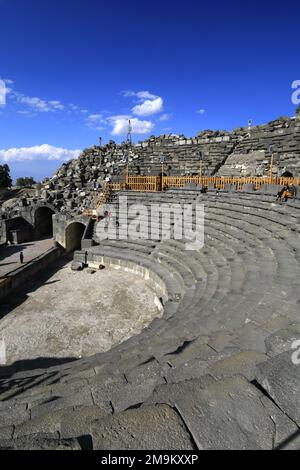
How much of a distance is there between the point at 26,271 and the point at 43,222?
30.4 feet

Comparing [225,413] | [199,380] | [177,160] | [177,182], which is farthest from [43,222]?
[225,413]

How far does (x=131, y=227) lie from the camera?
15.6 metres

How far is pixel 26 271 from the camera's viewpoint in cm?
1282

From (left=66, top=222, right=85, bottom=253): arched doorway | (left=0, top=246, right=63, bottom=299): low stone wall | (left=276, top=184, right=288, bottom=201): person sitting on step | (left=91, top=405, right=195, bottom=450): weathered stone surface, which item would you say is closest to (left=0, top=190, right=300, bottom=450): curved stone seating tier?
(left=91, top=405, right=195, bottom=450): weathered stone surface

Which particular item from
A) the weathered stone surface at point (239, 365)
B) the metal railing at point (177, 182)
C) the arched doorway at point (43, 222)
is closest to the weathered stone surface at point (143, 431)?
the weathered stone surface at point (239, 365)

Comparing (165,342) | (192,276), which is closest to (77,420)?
(165,342)

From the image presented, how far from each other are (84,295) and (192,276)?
463cm

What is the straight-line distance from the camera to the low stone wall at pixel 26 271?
36.9 feet

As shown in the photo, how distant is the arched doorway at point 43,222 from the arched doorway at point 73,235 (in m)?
3.58

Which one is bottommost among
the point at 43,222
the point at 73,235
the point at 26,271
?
the point at 26,271

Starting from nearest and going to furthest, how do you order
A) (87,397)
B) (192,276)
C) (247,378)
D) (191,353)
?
1. (247,378)
2. (87,397)
3. (191,353)
4. (192,276)

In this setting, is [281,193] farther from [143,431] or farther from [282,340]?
[143,431]

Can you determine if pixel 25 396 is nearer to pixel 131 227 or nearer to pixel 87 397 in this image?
pixel 87 397

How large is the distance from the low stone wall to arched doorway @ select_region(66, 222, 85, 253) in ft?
4.73
